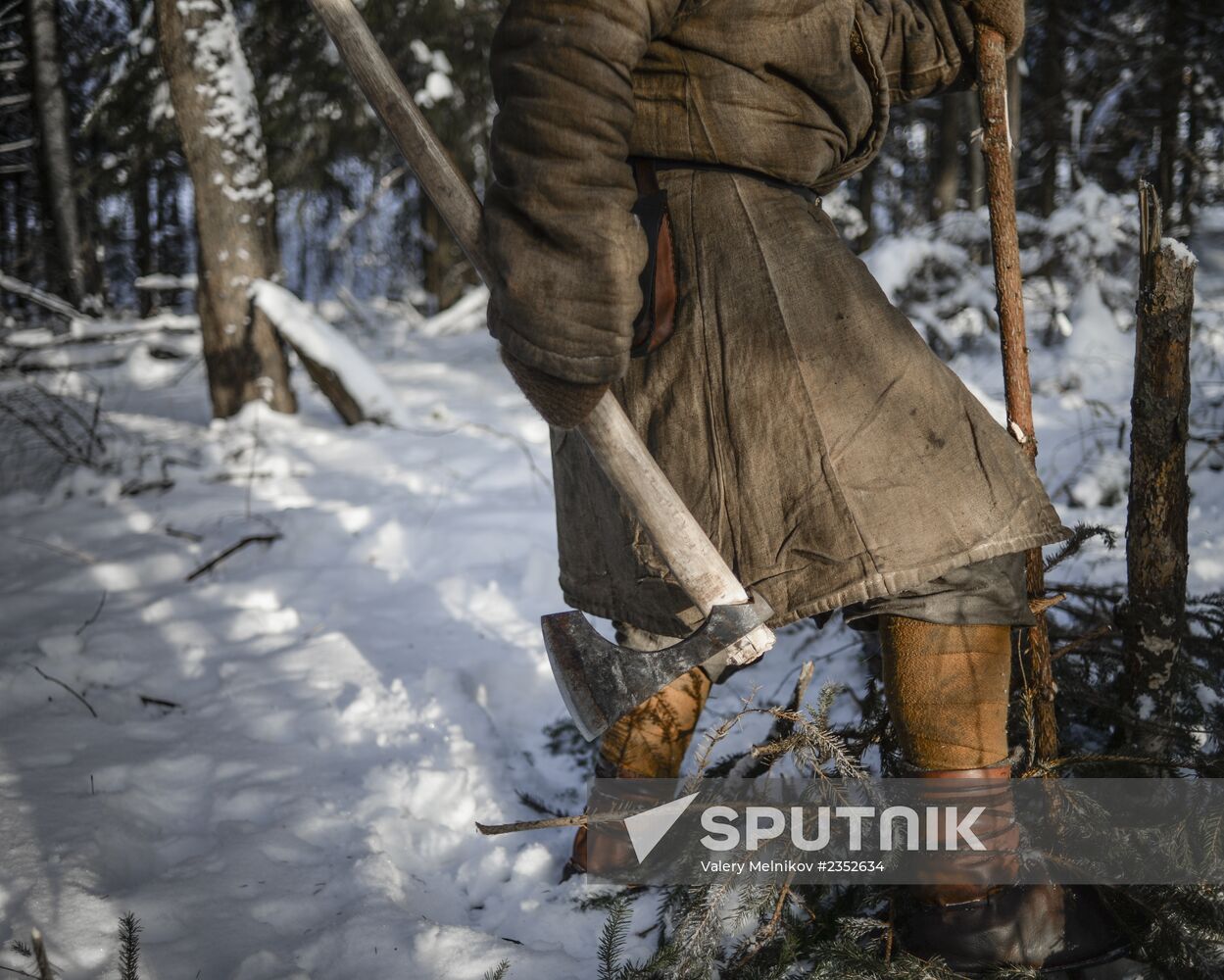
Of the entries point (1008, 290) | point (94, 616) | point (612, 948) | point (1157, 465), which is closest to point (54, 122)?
point (94, 616)

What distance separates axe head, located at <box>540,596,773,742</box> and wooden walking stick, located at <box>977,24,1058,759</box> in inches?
23.4

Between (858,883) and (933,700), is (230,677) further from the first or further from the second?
(933,700)

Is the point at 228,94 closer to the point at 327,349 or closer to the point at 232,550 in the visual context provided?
the point at 327,349

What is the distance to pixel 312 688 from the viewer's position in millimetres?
2293

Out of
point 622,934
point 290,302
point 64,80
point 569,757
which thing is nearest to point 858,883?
point 622,934

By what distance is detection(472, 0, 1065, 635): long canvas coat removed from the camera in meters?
1.04

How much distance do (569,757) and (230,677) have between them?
3.48 feet

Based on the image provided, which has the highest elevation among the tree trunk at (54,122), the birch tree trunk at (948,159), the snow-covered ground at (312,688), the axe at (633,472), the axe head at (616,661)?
the tree trunk at (54,122)

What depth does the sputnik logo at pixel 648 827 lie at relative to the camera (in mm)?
1465

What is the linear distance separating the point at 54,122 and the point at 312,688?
1016 centimetres

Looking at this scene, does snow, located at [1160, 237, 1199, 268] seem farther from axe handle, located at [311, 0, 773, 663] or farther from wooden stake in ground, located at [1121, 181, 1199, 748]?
axe handle, located at [311, 0, 773, 663]

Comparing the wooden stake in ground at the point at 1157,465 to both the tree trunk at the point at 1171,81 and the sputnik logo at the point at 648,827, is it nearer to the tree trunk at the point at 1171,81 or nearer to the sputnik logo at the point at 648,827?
the sputnik logo at the point at 648,827

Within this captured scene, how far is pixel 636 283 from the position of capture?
1.07 metres

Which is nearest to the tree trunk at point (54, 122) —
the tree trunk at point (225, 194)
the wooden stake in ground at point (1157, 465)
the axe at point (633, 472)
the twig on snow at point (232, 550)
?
the tree trunk at point (225, 194)
